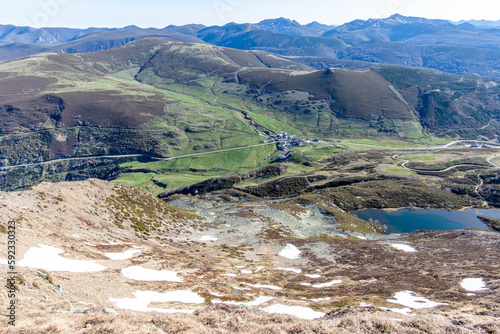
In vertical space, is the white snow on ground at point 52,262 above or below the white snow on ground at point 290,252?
above

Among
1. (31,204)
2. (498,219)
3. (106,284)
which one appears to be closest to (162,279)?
(106,284)

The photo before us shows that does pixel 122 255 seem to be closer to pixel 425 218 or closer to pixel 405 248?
pixel 405 248

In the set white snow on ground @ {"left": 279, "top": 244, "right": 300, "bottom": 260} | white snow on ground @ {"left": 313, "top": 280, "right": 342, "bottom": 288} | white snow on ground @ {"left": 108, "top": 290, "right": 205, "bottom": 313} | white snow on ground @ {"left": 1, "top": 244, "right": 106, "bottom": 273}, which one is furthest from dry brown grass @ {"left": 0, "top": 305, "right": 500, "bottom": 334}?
white snow on ground @ {"left": 279, "top": 244, "right": 300, "bottom": 260}

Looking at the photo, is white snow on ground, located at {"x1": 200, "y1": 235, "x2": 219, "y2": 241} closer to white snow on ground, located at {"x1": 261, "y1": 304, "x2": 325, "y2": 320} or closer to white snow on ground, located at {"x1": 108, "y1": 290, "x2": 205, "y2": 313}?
white snow on ground, located at {"x1": 108, "y1": 290, "x2": 205, "y2": 313}

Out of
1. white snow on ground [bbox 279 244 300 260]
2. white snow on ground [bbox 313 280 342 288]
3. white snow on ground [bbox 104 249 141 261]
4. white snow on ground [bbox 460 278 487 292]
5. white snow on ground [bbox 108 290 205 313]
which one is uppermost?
white snow on ground [bbox 108 290 205 313]

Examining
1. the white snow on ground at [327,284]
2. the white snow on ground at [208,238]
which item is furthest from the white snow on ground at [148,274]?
the white snow on ground at [208,238]

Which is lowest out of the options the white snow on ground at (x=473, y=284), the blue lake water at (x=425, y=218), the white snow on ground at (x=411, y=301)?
the blue lake water at (x=425, y=218)

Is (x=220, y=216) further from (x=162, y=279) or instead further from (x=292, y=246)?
(x=162, y=279)

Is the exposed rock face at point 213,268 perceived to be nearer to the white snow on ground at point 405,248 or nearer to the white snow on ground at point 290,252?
the white snow on ground at point 290,252
